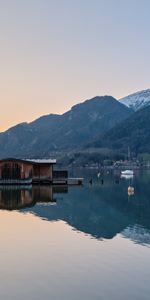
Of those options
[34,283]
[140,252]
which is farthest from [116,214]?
[34,283]

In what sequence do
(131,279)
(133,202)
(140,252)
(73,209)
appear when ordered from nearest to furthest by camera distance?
(131,279) < (140,252) < (73,209) < (133,202)

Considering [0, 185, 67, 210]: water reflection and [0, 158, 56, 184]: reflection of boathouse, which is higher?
[0, 158, 56, 184]: reflection of boathouse

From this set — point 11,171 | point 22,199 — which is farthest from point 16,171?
point 22,199

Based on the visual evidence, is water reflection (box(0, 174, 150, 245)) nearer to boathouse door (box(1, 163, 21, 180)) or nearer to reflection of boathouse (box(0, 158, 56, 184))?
reflection of boathouse (box(0, 158, 56, 184))

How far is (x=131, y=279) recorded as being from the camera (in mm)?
26078

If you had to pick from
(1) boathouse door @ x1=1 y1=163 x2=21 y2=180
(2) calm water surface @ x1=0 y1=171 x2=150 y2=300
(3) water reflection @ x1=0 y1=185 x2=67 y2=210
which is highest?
(1) boathouse door @ x1=1 y1=163 x2=21 y2=180

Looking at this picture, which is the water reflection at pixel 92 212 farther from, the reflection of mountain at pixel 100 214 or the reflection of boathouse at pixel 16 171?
the reflection of boathouse at pixel 16 171

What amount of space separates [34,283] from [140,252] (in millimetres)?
11451

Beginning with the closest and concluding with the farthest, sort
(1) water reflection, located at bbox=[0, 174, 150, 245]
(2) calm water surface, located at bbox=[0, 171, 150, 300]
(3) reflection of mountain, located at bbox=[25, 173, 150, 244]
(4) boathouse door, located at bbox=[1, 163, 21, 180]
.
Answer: (2) calm water surface, located at bbox=[0, 171, 150, 300] < (1) water reflection, located at bbox=[0, 174, 150, 245] < (3) reflection of mountain, located at bbox=[25, 173, 150, 244] < (4) boathouse door, located at bbox=[1, 163, 21, 180]

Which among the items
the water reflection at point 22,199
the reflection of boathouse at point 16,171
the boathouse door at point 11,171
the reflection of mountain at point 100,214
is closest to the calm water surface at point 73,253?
the reflection of mountain at point 100,214

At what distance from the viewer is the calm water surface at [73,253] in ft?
78.8

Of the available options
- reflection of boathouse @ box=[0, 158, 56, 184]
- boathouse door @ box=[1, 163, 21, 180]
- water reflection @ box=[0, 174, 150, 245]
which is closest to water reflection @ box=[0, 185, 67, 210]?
water reflection @ box=[0, 174, 150, 245]

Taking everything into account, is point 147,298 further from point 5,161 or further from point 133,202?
point 5,161

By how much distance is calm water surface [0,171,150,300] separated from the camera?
24.0 m
